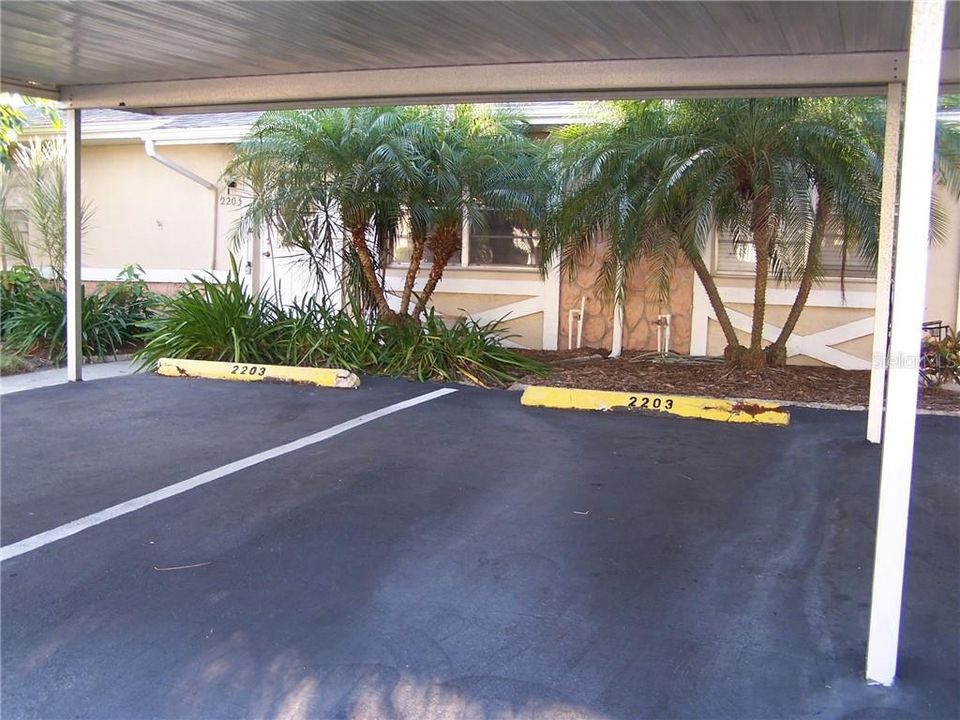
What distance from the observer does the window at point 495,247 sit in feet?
43.0

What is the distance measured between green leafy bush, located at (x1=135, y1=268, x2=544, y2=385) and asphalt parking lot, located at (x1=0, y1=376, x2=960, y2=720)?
2.95 meters

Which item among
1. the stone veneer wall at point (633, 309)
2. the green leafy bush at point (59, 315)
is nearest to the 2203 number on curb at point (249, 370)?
the green leafy bush at point (59, 315)

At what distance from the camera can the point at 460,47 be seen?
23.6ft

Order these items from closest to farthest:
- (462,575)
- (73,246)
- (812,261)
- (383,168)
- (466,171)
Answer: (462,575) < (812,261) < (73,246) < (383,168) < (466,171)

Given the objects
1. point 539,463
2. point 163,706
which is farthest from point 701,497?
point 163,706

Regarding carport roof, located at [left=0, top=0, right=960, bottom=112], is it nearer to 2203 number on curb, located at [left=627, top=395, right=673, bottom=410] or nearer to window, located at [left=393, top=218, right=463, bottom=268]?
2203 number on curb, located at [left=627, top=395, right=673, bottom=410]

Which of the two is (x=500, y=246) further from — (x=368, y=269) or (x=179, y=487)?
(x=179, y=487)

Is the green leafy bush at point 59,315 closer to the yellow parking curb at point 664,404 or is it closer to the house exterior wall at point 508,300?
the house exterior wall at point 508,300

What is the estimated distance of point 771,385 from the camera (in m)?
10.2

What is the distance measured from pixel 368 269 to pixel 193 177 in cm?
449

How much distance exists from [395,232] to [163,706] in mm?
9488

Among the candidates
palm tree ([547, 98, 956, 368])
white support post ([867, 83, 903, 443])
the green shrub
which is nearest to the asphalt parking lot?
white support post ([867, 83, 903, 443])

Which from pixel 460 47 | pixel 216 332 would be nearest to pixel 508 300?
pixel 216 332

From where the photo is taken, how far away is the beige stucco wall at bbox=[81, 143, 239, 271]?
14984mm
